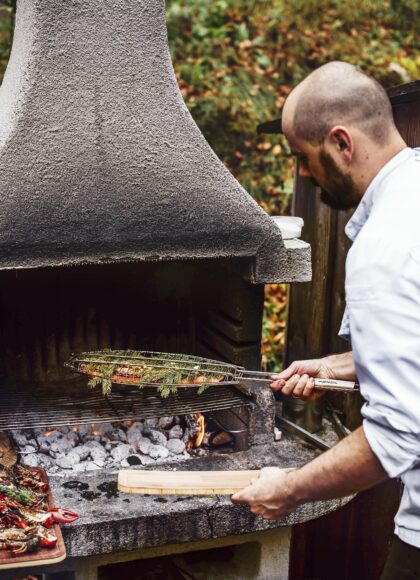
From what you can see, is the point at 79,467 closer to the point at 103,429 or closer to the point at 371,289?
the point at 103,429

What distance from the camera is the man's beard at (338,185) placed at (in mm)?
2113

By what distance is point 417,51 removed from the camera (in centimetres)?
856

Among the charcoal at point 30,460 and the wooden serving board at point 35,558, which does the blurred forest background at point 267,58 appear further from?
the wooden serving board at point 35,558

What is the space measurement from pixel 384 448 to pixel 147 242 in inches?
67.5

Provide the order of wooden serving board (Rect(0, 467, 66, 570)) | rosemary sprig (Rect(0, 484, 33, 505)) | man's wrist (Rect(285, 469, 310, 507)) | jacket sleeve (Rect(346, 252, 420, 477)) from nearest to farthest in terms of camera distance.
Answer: jacket sleeve (Rect(346, 252, 420, 477)) < man's wrist (Rect(285, 469, 310, 507)) < wooden serving board (Rect(0, 467, 66, 570)) < rosemary sprig (Rect(0, 484, 33, 505))

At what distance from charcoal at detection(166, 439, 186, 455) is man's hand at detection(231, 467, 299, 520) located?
1.40 metres

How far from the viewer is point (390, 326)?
1773 millimetres

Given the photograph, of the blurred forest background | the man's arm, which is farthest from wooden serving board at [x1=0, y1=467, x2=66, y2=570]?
the blurred forest background

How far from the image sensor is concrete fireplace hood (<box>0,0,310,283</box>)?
9.95 feet

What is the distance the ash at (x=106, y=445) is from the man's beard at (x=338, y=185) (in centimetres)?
182

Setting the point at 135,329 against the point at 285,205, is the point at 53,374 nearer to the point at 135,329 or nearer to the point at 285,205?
the point at 135,329

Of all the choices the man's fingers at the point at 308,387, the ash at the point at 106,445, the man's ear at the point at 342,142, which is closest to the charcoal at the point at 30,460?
the ash at the point at 106,445

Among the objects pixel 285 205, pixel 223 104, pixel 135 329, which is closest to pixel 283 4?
pixel 223 104

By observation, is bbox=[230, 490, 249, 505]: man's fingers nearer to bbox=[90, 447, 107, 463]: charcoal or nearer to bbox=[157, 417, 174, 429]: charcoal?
bbox=[90, 447, 107, 463]: charcoal
